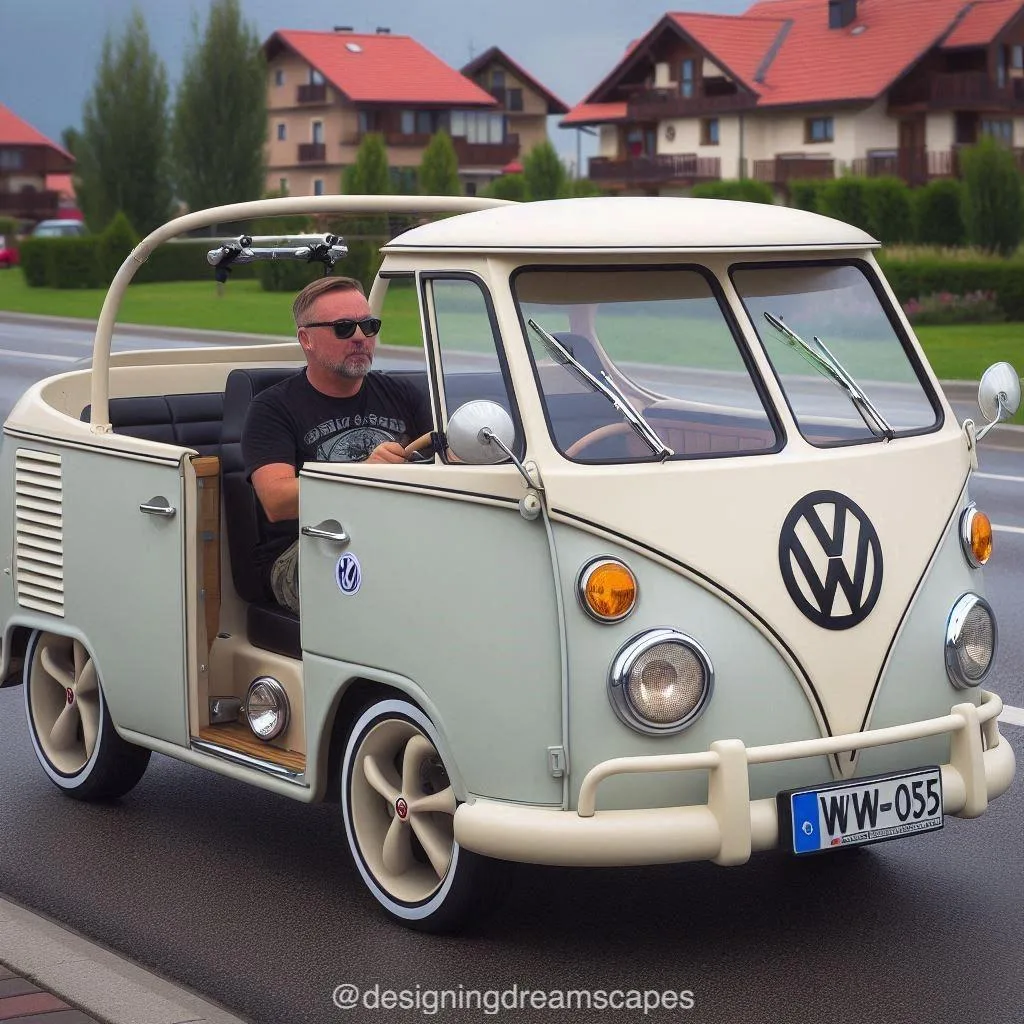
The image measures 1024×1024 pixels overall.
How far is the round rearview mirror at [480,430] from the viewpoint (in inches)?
192

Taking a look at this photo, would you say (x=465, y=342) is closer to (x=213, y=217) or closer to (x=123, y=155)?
(x=213, y=217)

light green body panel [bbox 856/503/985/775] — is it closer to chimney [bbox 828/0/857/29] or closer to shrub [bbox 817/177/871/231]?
shrub [bbox 817/177/871/231]

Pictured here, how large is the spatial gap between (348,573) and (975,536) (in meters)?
1.74

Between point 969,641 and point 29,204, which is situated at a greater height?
point 29,204

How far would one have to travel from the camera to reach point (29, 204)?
409ft

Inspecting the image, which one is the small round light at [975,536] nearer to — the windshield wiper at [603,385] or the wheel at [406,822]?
the windshield wiper at [603,385]

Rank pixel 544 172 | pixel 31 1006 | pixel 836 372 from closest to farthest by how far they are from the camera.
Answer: pixel 31 1006, pixel 836 372, pixel 544 172

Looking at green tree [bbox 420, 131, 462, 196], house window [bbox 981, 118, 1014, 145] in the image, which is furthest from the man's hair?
house window [bbox 981, 118, 1014, 145]

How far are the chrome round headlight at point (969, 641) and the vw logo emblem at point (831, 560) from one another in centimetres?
30

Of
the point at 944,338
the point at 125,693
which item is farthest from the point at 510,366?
the point at 944,338

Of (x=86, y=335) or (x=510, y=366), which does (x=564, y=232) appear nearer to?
(x=510, y=366)

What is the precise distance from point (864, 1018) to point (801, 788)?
1.87 ft

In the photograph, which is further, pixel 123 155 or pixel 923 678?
pixel 123 155

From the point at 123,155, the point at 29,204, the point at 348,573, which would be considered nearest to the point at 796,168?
the point at 123,155
